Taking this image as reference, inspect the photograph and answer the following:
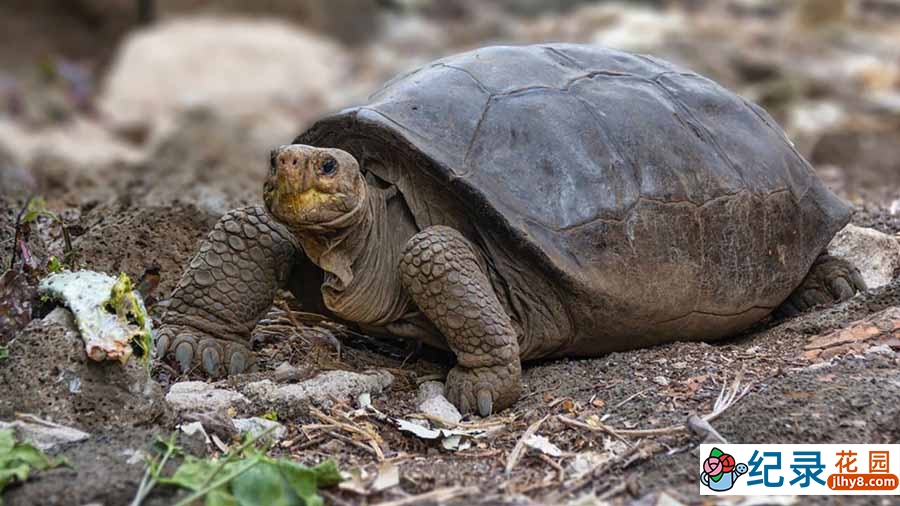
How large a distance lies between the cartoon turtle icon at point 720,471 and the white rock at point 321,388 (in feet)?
3.57

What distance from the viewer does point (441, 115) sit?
3.55m

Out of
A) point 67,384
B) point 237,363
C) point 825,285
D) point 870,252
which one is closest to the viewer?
point 67,384

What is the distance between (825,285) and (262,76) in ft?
34.6

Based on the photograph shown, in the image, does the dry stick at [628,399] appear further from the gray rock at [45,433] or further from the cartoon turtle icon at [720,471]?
the gray rock at [45,433]

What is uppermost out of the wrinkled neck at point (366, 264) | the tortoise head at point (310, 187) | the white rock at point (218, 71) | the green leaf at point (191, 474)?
the tortoise head at point (310, 187)

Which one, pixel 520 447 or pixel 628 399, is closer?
pixel 520 447

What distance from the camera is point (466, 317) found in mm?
3303

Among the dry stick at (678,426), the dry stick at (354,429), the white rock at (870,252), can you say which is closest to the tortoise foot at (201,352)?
the dry stick at (354,429)

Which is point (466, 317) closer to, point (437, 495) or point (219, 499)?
point (437, 495)

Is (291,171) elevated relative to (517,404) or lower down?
elevated

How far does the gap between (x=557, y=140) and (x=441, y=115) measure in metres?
0.37

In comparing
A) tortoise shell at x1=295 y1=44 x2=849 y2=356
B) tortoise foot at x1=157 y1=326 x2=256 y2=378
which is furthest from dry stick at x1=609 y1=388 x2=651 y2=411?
tortoise foot at x1=157 y1=326 x2=256 y2=378

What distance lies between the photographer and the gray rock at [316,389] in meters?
3.20

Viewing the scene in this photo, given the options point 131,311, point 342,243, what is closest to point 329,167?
point 342,243
